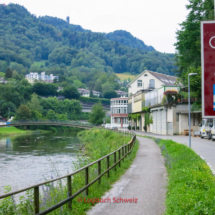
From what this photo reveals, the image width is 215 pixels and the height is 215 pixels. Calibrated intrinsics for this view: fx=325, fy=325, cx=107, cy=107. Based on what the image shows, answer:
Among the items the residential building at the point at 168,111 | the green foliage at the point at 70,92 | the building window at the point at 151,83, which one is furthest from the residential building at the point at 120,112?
the green foliage at the point at 70,92

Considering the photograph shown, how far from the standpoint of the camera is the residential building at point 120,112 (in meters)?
93.9

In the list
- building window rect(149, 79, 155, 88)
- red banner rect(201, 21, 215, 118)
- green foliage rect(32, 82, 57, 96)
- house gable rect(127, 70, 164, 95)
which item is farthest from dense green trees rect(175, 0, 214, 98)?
green foliage rect(32, 82, 57, 96)

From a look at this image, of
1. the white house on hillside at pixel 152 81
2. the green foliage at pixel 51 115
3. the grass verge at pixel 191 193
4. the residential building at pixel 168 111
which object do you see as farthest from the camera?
the green foliage at pixel 51 115

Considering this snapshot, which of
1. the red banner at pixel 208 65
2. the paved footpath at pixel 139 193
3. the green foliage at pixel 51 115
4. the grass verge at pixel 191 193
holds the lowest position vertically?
the paved footpath at pixel 139 193

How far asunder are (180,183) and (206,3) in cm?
3565

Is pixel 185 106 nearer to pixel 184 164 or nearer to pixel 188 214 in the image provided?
pixel 184 164

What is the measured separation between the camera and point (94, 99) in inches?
6388

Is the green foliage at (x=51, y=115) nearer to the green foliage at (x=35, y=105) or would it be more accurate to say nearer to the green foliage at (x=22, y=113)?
the green foliage at (x=35, y=105)

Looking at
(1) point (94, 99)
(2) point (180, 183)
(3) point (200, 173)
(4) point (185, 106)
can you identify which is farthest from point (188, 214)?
(1) point (94, 99)

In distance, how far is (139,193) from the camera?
10.5m

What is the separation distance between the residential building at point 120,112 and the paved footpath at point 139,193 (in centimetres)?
7748

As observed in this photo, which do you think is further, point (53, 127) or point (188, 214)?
point (53, 127)

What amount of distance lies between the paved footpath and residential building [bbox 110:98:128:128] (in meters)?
77.5

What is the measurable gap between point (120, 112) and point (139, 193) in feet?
281
